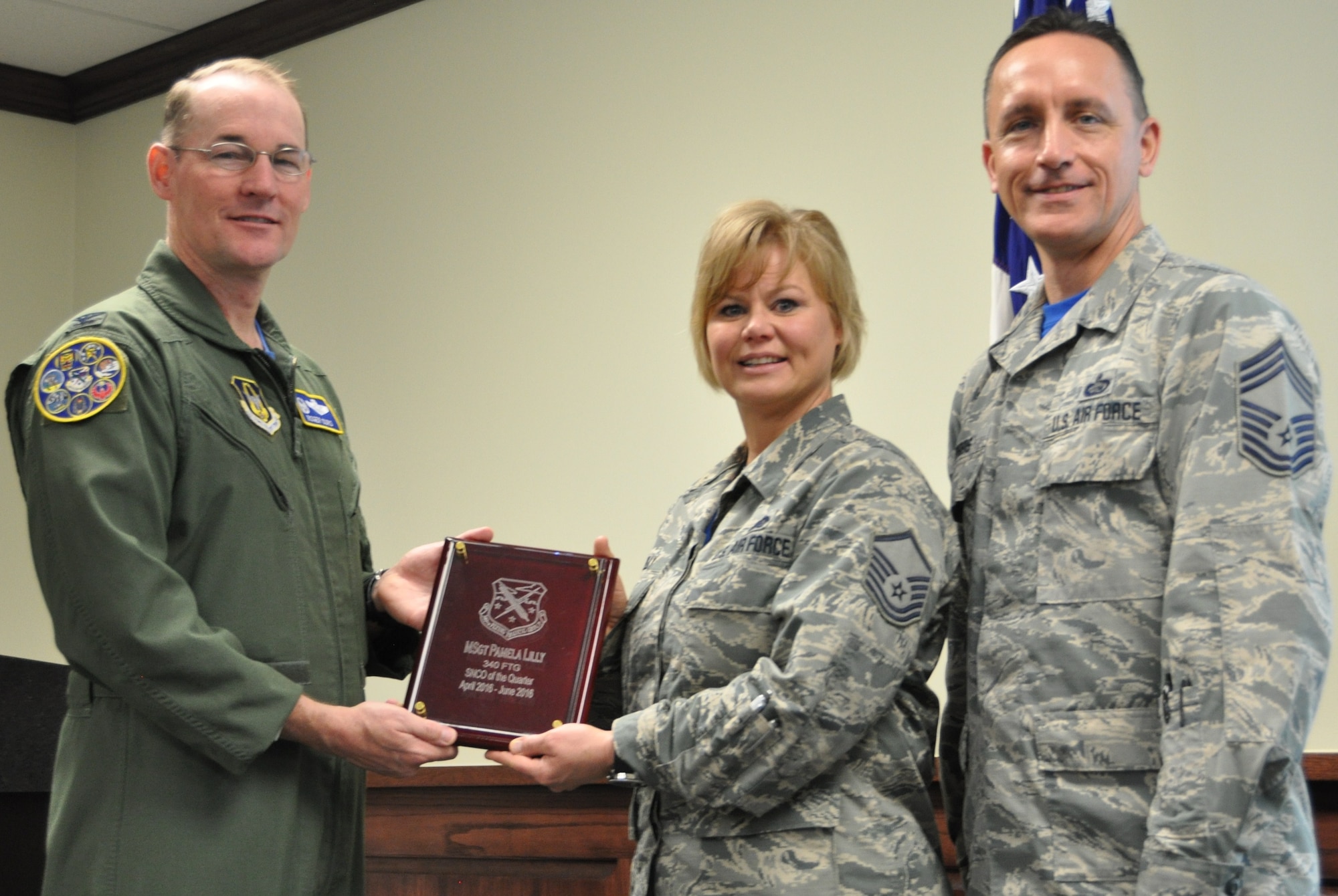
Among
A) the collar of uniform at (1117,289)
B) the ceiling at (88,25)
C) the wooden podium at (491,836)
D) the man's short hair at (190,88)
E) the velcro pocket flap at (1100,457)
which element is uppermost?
the ceiling at (88,25)

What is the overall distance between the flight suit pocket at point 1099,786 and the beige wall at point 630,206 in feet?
4.18

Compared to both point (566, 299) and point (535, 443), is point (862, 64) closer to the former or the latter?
point (566, 299)

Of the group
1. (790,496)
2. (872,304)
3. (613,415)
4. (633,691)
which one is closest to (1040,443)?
(790,496)

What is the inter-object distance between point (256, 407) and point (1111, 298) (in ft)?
3.61

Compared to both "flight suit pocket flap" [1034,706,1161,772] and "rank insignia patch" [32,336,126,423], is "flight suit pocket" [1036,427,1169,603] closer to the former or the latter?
"flight suit pocket flap" [1034,706,1161,772]

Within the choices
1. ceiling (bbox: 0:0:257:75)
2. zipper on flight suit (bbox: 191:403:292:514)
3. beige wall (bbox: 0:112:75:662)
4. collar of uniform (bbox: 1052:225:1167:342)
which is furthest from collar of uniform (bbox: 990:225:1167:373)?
beige wall (bbox: 0:112:75:662)

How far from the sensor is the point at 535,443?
3.72 m

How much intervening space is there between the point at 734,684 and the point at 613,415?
204 centimetres

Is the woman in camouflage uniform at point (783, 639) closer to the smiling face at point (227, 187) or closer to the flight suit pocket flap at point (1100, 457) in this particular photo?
the flight suit pocket flap at point (1100, 457)

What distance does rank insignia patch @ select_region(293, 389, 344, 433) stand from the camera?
75.4 inches

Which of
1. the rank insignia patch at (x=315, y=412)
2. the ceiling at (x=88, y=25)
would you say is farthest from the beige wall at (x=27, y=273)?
the rank insignia patch at (x=315, y=412)

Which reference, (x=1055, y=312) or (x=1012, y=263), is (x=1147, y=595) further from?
(x=1012, y=263)

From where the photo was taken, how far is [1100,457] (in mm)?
1478

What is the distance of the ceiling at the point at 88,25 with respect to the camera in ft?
14.2
